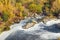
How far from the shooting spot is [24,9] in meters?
23.3

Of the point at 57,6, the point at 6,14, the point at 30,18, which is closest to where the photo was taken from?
the point at 6,14

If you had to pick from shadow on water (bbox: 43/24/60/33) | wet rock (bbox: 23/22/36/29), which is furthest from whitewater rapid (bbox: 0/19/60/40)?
wet rock (bbox: 23/22/36/29)

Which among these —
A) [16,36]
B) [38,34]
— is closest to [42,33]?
[38,34]

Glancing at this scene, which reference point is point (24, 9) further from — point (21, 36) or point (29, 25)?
point (21, 36)

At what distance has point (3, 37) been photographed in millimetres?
17016

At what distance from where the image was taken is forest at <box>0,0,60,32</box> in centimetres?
2044

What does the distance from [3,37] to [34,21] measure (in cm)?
425

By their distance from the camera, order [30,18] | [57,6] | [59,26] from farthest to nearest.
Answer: [57,6] → [30,18] → [59,26]

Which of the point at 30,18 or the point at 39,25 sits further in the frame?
the point at 30,18

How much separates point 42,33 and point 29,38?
1208 mm

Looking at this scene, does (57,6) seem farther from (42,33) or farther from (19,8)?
(42,33)

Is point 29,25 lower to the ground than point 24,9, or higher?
lower

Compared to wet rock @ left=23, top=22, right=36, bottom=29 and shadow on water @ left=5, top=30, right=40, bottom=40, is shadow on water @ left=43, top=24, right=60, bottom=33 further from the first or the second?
shadow on water @ left=5, top=30, right=40, bottom=40

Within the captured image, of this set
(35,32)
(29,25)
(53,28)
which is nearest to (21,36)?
(35,32)
